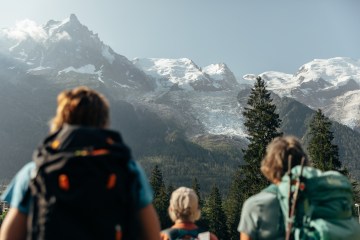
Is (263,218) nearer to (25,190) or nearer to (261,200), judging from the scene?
(261,200)

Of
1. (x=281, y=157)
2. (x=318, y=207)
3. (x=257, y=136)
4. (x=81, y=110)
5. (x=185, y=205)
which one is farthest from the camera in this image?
(x=257, y=136)

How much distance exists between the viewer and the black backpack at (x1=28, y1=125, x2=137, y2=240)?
323 centimetres

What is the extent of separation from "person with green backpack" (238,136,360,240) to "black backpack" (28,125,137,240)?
1.72 m

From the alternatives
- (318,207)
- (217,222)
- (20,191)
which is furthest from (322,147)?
(20,191)

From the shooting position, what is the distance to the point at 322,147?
152 ft

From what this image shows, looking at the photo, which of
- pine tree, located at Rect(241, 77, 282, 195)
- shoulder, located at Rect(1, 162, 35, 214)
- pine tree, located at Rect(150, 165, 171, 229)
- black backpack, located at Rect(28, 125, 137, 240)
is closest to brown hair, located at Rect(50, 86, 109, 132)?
black backpack, located at Rect(28, 125, 137, 240)

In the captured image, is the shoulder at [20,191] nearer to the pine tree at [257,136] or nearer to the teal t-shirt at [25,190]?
the teal t-shirt at [25,190]

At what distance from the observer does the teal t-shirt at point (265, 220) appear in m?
4.73

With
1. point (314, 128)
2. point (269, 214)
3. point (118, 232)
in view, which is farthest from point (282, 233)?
point (314, 128)

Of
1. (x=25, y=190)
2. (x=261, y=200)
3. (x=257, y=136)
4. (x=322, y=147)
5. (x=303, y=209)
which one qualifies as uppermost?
(x=257, y=136)

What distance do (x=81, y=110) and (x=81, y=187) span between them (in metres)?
0.75

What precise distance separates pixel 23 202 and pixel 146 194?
3.18 ft

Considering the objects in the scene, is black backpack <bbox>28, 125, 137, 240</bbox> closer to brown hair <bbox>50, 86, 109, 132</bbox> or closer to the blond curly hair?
brown hair <bbox>50, 86, 109, 132</bbox>

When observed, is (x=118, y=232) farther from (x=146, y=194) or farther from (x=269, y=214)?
(x=269, y=214)
